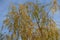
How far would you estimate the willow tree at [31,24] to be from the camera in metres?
13.1

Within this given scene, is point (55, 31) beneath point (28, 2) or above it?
beneath

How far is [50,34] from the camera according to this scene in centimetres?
1314

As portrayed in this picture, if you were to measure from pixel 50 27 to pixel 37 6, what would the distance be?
1.09 m

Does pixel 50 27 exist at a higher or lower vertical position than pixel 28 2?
lower

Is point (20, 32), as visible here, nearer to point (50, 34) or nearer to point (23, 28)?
point (23, 28)

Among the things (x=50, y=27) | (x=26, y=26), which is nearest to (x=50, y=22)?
(x=50, y=27)

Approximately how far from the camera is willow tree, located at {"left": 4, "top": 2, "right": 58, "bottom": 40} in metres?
13.1

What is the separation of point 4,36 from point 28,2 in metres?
1.85

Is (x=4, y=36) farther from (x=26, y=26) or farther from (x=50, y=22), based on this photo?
(x=50, y=22)

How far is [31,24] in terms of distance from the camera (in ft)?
43.2

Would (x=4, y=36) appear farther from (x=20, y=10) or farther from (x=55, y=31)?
(x=55, y=31)

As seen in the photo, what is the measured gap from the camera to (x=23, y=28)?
43.3 ft

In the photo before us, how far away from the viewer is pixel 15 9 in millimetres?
13711

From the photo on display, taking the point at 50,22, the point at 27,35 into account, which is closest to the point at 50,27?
the point at 50,22
